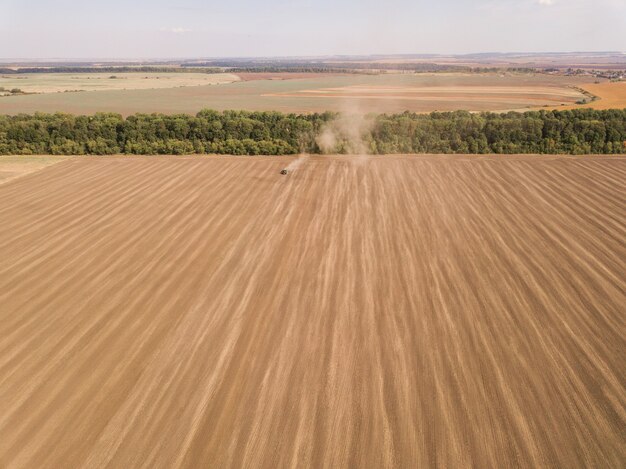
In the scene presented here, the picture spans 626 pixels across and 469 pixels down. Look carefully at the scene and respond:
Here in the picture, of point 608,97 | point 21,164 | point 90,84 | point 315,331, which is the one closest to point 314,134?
point 21,164

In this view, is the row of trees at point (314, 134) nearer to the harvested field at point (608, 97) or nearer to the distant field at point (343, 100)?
the distant field at point (343, 100)

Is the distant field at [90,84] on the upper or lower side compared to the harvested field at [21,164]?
upper

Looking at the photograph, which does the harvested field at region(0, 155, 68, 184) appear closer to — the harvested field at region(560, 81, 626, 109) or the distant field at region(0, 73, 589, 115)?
the distant field at region(0, 73, 589, 115)

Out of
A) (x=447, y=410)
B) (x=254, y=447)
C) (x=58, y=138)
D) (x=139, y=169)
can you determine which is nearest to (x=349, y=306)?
(x=447, y=410)

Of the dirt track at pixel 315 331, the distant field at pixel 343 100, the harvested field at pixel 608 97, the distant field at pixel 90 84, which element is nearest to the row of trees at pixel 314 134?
the dirt track at pixel 315 331

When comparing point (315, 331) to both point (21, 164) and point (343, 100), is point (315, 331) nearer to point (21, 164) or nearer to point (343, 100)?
point (21, 164)
